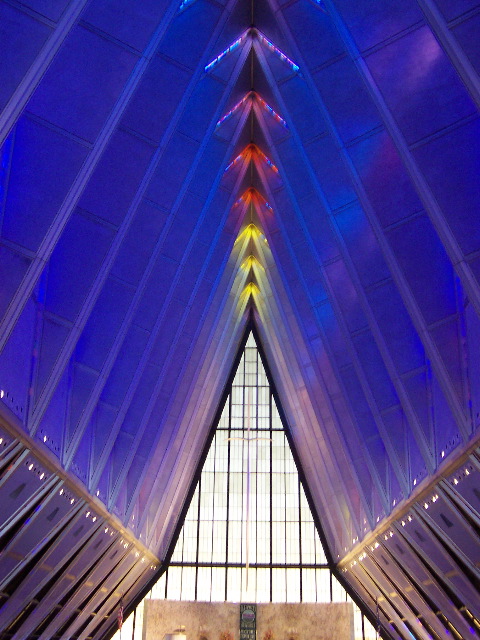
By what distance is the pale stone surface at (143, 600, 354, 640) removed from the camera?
36875 mm

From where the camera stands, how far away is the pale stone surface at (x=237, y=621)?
121ft

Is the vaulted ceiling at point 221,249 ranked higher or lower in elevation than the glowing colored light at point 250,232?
lower

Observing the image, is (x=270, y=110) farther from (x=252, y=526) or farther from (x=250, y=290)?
(x=252, y=526)

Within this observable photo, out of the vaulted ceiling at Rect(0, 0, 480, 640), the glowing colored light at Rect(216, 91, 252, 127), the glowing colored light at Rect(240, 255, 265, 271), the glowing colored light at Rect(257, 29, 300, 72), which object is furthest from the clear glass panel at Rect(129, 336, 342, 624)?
the glowing colored light at Rect(257, 29, 300, 72)

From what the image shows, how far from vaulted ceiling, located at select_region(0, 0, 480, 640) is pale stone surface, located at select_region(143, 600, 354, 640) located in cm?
741

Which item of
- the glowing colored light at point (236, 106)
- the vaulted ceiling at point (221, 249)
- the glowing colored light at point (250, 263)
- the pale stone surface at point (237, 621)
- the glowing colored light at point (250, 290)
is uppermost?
the glowing colored light at point (250, 290)

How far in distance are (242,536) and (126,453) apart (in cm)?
2364

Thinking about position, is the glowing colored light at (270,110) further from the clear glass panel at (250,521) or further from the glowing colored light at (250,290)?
the clear glass panel at (250,521)

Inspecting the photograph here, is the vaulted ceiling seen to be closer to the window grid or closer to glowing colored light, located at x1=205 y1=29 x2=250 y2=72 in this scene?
glowing colored light, located at x1=205 y1=29 x2=250 y2=72

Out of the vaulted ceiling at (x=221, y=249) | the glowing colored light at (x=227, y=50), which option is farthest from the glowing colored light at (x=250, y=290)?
the glowing colored light at (x=227, y=50)

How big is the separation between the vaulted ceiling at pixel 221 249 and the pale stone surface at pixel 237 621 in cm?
741

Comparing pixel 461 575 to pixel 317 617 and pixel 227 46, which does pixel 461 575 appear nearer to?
pixel 227 46

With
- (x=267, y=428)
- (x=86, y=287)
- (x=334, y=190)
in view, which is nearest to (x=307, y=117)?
(x=334, y=190)

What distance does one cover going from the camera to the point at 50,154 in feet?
42.9
